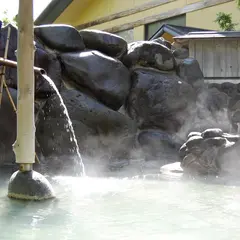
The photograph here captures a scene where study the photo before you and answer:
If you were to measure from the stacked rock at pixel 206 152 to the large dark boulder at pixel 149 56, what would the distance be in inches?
105

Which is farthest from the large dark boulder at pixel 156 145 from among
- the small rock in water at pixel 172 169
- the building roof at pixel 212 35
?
the building roof at pixel 212 35

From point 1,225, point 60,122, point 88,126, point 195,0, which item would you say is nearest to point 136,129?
point 88,126

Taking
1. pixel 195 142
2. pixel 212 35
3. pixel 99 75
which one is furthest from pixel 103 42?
pixel 195 142

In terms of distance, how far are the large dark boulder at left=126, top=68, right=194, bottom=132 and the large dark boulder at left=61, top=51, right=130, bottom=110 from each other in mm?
254

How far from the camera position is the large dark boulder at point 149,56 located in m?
8.20

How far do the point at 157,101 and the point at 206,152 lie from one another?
2237mm

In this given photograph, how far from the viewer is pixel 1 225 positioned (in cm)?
300

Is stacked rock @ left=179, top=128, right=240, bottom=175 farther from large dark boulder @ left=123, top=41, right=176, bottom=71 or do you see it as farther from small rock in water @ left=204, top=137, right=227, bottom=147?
large dark boulder @ left=123, top=41, right=176, bottom=71

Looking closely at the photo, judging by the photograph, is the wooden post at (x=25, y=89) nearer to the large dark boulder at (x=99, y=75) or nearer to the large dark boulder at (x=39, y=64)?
the large dark boulder at (x=39, y=64)

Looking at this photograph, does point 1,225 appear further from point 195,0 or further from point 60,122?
point 195,0

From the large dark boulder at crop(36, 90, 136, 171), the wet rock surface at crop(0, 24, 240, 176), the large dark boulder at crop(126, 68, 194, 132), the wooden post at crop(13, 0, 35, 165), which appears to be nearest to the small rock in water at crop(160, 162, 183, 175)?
the wet rock surface at crop(0, 24, 240, 176)

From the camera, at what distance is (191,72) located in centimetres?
871

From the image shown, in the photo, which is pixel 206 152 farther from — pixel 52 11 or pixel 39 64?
pixel 52 11

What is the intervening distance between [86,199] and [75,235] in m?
1.25
